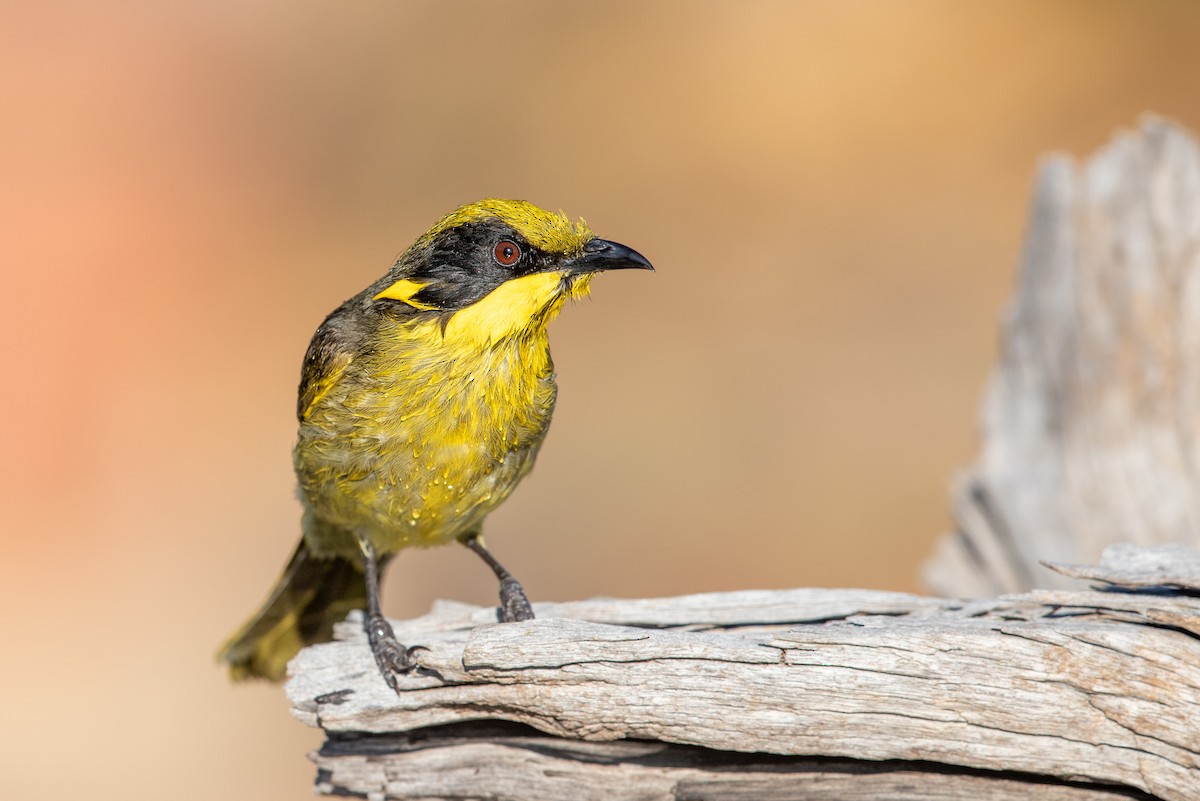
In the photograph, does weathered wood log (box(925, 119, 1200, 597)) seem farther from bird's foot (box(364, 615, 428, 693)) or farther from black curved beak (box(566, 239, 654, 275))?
bird's foot (box(364, 615, 428, 693))

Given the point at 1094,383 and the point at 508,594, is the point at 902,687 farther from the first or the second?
the point at 1094,383

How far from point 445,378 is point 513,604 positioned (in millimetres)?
1271

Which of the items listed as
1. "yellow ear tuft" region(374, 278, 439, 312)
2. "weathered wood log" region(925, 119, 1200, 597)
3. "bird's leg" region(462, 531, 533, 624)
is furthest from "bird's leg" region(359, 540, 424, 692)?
"weathered wood log" region(925, 119, 1200, 597)

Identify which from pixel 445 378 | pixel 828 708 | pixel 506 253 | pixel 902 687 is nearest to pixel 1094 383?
pixel 902 687

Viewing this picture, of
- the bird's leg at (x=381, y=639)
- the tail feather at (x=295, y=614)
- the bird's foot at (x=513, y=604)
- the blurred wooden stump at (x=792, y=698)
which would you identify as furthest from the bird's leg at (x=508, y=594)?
the tail feather at (x=295, y=614)

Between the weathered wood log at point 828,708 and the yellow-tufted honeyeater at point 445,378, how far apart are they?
448 mm

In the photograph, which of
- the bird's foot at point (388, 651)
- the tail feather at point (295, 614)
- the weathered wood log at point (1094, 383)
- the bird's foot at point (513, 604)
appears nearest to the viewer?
the bird's foot at point (388, 651)

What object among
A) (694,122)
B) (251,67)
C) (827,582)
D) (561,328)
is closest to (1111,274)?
(827,582)

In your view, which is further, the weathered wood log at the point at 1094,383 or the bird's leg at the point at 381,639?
the weathered wood log at the point at 1094,383

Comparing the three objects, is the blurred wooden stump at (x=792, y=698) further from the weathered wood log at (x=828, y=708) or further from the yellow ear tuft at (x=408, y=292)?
the yellow ear tuft at (x=408, y=292)

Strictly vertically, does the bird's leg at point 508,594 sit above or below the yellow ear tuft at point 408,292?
below

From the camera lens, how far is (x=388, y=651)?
5.18 metres

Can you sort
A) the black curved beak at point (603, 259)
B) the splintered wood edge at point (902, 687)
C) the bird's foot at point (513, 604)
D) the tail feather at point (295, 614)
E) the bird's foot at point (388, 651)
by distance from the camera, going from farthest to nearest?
the tail feather at point (295, 614) → the bird's foot at point (513, 604) → the black curved beak at point (603, 259) → the bird's foot at point (388, 651) → the splintered wood edge at point (902, 687)

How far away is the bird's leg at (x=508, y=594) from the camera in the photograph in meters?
A: 5.67
